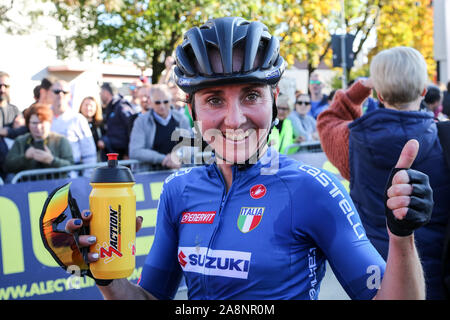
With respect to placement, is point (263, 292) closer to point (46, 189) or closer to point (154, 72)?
point (46, 189)

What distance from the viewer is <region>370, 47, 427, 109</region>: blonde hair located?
3283 millimetres

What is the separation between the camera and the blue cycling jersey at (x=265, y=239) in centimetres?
189

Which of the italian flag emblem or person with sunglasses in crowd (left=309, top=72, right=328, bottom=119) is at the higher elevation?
person with sunglasses in crowd (left=309, top=72, right=328, bottom=119)

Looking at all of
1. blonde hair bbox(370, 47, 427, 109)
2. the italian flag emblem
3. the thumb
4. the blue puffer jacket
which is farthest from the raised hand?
blonde hair bbox(370, 47, 427, 109)

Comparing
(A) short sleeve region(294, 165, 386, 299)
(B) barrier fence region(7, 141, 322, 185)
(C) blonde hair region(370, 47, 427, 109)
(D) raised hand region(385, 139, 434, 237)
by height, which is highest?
(C) blonde hair region(370, 47, 427, 109)

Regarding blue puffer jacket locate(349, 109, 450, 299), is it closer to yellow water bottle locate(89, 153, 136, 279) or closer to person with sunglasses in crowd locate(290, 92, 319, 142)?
yellow water bottle locate(89, 153, 136, 279)

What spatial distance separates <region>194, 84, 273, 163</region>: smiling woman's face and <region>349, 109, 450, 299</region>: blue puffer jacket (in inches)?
52.1

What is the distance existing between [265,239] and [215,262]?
222 millimetres

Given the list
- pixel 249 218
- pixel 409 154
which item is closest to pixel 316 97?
pixel 249 218

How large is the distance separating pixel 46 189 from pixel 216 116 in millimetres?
4169

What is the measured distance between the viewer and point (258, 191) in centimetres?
214

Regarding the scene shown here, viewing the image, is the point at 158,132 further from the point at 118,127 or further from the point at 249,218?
the point at 249,218

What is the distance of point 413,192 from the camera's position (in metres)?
1.51

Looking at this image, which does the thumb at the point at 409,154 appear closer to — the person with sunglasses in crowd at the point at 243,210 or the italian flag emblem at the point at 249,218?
the person with sunglasses in crowd at the point at 243,210
